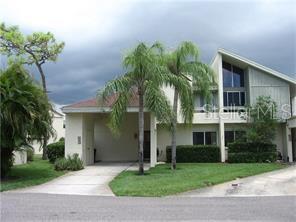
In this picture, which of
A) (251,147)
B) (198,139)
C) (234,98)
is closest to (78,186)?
(251,147)

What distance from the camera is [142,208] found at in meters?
9.60

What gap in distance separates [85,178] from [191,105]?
6.99m

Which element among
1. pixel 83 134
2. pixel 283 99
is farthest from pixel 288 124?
pixel 83 134

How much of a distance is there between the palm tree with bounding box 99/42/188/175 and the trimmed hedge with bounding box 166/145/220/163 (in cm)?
828

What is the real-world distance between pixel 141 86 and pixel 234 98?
13.5 m

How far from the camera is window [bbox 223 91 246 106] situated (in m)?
28.5

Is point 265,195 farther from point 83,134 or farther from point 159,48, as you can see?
point 83,134

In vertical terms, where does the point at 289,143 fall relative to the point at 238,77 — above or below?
below

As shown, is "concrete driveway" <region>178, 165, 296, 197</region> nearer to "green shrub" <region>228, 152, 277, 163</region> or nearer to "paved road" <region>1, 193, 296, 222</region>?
"paved road" <region>1, 193, 296, 222</region>

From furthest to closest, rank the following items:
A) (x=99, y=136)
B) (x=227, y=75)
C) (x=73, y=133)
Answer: (x=227, y=75) < (x=99, y=136) < (x=73, y=133)

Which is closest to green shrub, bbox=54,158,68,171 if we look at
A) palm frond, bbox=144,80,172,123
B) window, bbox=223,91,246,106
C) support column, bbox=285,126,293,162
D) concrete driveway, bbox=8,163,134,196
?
concrete driveway, bbox=8,163,134,196

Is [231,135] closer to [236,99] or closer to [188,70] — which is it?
[236,99]

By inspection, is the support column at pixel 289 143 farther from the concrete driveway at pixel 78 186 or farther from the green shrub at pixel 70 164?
the green shrub at pixel 70 164

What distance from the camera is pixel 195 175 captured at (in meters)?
16.5
